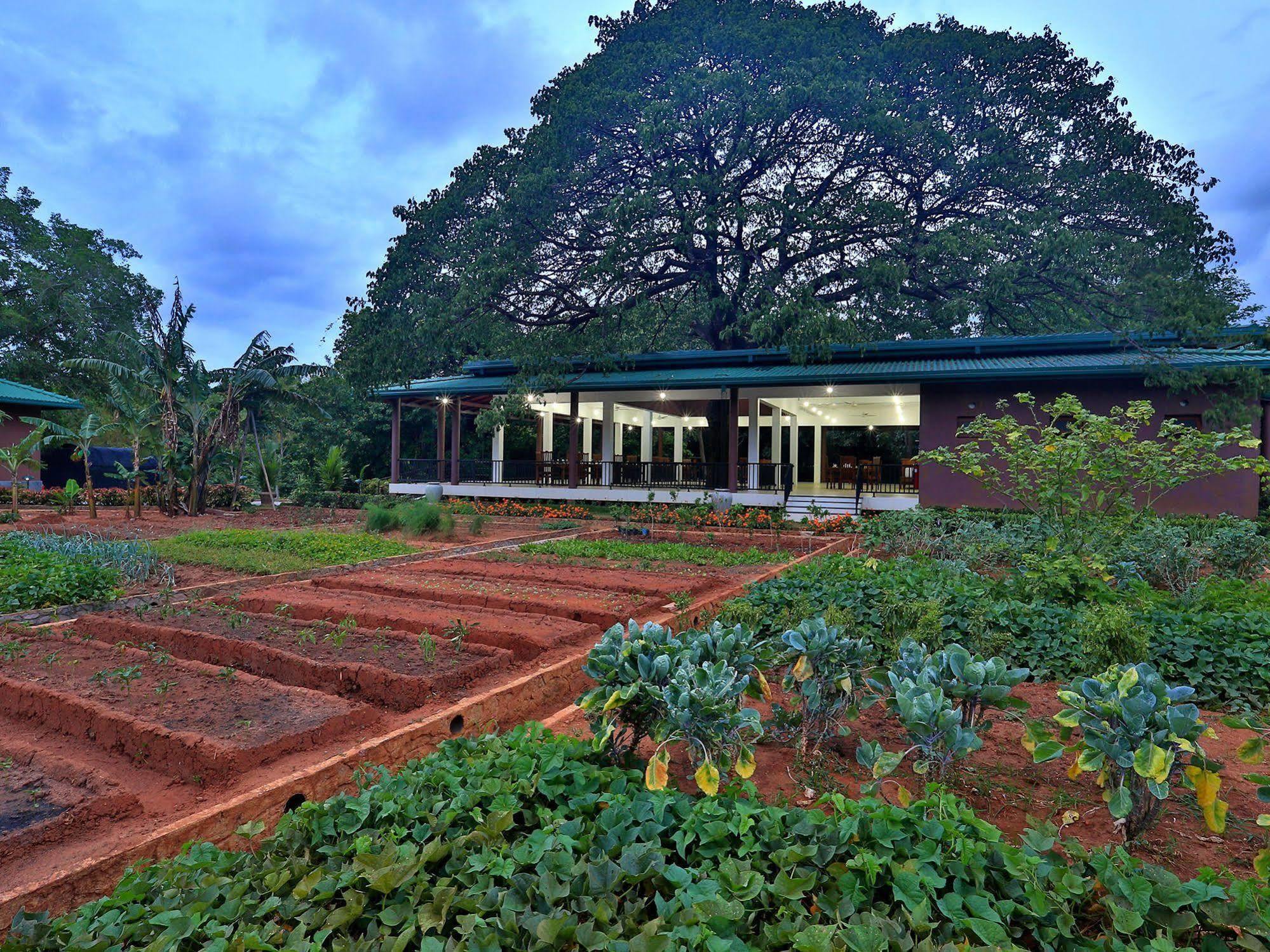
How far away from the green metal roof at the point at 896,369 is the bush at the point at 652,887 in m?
13.8

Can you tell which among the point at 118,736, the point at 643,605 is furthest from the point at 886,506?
the point at 118,736

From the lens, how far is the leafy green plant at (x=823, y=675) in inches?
124

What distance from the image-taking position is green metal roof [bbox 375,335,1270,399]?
526 inches

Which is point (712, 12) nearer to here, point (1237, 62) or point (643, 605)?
point (1237, 62)

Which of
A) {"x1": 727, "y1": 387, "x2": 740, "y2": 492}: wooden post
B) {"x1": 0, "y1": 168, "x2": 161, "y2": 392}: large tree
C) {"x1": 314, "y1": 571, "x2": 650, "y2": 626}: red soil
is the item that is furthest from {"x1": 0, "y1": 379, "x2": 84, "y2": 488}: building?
{"x1": 727, "y1": 387, "x2": 740, "y2": 492}: wooden post

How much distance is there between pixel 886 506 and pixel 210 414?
17.4 metres

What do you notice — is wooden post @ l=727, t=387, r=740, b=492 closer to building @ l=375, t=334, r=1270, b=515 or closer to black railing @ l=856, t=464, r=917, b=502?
building @ l=375, t=334, r=1270, b=515

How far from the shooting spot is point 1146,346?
550 inches

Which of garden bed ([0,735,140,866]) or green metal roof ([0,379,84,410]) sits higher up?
green metal roof ([0,379,84,410])

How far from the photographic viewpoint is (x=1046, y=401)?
14328 mm

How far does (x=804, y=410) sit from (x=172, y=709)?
738 inches

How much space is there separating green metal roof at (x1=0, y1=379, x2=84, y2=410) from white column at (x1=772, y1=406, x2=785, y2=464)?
23.3m

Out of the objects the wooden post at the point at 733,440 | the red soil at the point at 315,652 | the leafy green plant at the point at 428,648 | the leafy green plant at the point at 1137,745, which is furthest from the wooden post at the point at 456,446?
the leafy green plant at the point at 1137,745

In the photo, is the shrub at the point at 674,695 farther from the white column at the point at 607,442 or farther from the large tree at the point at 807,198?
the white column at the point at 607,442
